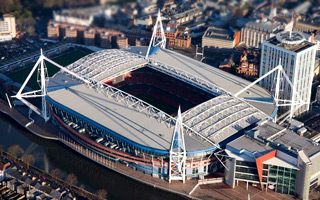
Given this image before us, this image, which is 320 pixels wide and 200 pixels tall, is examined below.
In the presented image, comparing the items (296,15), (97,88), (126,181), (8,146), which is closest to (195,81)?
(97,88)

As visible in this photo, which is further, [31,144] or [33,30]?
[33,30]

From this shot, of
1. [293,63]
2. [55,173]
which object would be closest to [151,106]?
[55,173]

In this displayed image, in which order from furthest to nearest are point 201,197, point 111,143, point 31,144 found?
point 31,144
point 111,143
point 201,197

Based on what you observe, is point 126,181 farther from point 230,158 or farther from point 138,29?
Result: point 138,29

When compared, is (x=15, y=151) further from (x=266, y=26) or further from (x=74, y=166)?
(x=266, y=26)

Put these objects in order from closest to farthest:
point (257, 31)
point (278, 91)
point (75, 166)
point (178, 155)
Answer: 1. point (178, 155)
2. point (75, 166)
3. point (278, 91)
4. point (257, 31)

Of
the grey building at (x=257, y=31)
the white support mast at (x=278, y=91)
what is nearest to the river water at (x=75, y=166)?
the white support mast at (x=278, y=91)

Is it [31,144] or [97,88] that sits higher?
[97,88]
